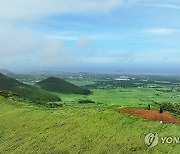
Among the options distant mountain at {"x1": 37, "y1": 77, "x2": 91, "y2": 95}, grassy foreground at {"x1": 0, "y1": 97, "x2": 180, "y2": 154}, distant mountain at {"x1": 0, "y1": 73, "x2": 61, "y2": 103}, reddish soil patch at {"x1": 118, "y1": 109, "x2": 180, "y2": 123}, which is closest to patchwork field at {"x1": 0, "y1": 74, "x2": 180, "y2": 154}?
grassy foreground at {"x1": 0, "y1": 97, "x2": 180, "y2": 154}

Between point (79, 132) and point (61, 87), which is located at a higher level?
point (79, 132)

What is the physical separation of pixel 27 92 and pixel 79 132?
194ft

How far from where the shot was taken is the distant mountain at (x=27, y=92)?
80.8 metres

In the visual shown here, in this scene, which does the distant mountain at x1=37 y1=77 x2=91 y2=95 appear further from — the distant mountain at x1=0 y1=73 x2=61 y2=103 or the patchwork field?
the patchwork field

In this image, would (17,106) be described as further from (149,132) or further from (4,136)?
(149,132)

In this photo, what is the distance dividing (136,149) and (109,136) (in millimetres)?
3206

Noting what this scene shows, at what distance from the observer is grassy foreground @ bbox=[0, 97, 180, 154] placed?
25922 mm

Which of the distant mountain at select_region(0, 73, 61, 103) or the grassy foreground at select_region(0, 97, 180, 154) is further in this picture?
the distant mountain at select_region(0, 73, 61, 103)

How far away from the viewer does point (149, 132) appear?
26703mm

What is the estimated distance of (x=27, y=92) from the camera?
85625 millimetres

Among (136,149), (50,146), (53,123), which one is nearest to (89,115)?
(53,123)

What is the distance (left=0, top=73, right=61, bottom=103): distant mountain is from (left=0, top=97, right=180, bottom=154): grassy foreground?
4091cm

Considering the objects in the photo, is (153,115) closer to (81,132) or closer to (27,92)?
(81,132)

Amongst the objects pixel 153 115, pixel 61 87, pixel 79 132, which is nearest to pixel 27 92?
pixel 61 87
